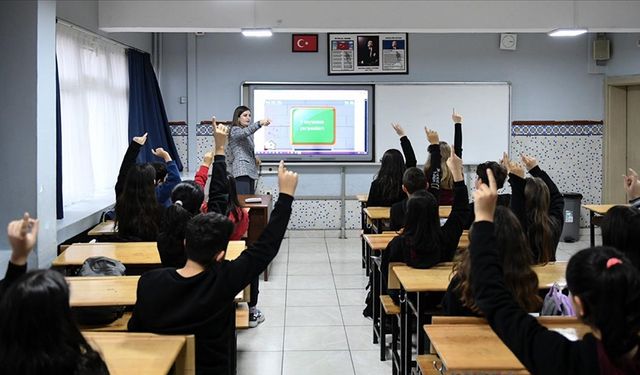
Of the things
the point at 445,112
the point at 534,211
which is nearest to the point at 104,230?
the point at 534,211

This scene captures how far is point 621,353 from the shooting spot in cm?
159

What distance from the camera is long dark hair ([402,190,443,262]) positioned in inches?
144

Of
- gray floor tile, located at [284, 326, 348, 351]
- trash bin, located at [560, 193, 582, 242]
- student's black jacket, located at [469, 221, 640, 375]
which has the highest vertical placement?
student's black jacket, located at [469, 221, 640, 375]

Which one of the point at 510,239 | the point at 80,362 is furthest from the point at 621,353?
the point at 80,362

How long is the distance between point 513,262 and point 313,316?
2905 mm

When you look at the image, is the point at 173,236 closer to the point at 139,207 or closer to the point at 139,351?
the point at 139,351

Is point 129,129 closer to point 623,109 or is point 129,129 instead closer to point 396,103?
point 396,103

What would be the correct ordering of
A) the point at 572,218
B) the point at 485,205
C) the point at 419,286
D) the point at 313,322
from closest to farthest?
1. the point at 485,205
2. the point at 419,286
3. the point at 313,322
4. the point at 572,218

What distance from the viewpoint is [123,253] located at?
3936 mm

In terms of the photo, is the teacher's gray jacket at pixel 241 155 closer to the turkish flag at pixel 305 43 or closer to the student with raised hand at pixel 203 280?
the turkish flag at pixel 305 43

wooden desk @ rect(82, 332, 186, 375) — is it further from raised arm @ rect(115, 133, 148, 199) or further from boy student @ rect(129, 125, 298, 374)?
raised arm @ rect(115, 133, 148, 199)

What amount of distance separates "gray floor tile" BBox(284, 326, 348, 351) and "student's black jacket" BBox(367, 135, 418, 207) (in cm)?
136

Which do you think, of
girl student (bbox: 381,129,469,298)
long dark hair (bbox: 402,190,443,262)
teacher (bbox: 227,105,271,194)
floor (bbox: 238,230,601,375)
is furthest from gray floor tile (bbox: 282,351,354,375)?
teacher (bbox: 227,105,271,194)

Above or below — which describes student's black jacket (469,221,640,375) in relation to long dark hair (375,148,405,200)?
below
